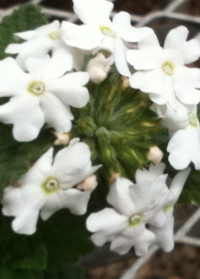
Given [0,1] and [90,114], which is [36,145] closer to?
[90,114]

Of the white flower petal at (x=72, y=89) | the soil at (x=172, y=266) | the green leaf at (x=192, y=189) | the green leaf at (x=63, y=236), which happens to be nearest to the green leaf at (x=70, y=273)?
the green leaf at (x=63, y=236)

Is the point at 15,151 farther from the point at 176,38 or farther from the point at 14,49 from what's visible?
the point at 176,38

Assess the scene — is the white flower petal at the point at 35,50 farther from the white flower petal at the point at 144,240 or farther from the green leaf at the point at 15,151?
the white flower petal at the point at 144,240

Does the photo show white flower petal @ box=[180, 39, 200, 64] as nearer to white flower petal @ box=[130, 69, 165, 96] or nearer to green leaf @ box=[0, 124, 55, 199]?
white flower petal @ box=[130, 69, 165, 96]

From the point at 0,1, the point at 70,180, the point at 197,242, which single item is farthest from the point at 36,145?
the point at 0,1

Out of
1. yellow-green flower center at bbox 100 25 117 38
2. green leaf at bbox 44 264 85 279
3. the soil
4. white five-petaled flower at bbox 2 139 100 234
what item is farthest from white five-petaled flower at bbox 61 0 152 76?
the soil

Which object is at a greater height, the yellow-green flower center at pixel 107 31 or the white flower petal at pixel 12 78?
the yellow-green flower center at pixel 107 31

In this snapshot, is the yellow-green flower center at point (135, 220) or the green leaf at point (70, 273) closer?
the yellow-green flower center at point (135, 220)

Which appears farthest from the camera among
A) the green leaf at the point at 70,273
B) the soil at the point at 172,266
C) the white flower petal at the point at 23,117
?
the soil at the point at 172,266
